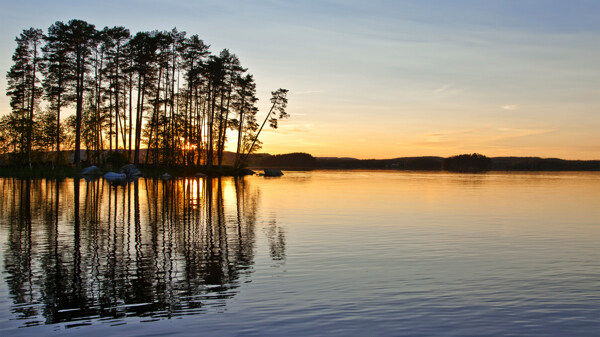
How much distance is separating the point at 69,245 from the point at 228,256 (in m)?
5.29

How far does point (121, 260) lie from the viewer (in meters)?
13.2

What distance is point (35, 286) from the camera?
10.4m

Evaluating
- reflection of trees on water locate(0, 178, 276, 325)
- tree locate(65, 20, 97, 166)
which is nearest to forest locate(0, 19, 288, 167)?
tree locate(65, 20, 97, 166)

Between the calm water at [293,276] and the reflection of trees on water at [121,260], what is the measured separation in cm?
5

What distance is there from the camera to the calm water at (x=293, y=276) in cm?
840

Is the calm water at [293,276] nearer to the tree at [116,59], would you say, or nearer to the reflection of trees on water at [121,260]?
the reflection of trees on water at [121,260]

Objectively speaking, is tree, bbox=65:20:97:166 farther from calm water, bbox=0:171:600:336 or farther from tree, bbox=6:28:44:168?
calm water, bbox=0:171:600:336

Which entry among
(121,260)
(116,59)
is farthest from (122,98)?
(121,260)

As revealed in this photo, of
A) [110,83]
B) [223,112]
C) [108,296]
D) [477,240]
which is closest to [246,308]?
[108,296]

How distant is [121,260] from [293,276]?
493 centimetres

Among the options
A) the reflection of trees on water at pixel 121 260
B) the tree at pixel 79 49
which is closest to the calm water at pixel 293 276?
the reflection of trees on water at pixel 121 260

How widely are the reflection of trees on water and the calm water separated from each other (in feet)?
0.18

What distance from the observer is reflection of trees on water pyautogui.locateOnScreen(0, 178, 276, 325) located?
9.26 meters

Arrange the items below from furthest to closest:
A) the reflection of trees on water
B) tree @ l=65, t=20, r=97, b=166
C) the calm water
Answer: tree @ l=65, t=20, r=97, b=166 → the reflection of trees on water → the calm water
